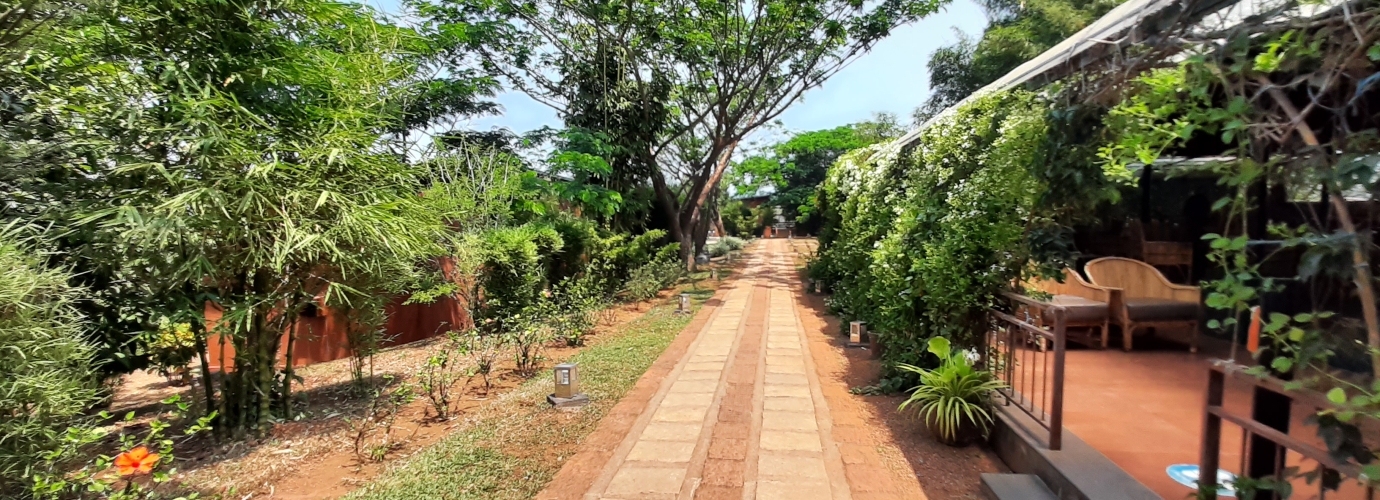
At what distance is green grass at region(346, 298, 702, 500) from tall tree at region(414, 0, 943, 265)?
765cm

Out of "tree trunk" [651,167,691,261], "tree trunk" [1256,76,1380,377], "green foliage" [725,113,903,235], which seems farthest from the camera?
"green foliage" [725,113,903,235]

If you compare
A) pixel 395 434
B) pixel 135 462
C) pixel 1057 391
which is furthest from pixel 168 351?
pixel 1057 391

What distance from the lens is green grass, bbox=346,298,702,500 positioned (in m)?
3.10

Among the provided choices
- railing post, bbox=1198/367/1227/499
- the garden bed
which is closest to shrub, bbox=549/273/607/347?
the garden bed

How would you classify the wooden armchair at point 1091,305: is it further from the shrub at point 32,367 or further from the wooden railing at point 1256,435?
the shrub at point 32,367

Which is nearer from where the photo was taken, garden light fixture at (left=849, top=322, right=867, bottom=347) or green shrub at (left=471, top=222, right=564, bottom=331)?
garden light fixture at (left=849, top=322, right=867, bottom=347)

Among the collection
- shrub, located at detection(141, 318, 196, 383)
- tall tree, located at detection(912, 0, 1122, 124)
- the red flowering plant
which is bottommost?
the red flowering plant

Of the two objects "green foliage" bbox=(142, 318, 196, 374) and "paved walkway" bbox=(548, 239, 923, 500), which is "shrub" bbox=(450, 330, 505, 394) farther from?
"green foliage" bbox=(142, 318, 196, 374)

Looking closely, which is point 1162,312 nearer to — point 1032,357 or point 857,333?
point 1032,357

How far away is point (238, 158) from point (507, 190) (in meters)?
5.51

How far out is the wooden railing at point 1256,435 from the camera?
1610 millimetres

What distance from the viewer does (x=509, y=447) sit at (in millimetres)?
3713

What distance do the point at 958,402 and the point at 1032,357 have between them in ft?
2.39

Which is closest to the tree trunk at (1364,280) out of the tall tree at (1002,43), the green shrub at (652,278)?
the green shrub at (652,278)
